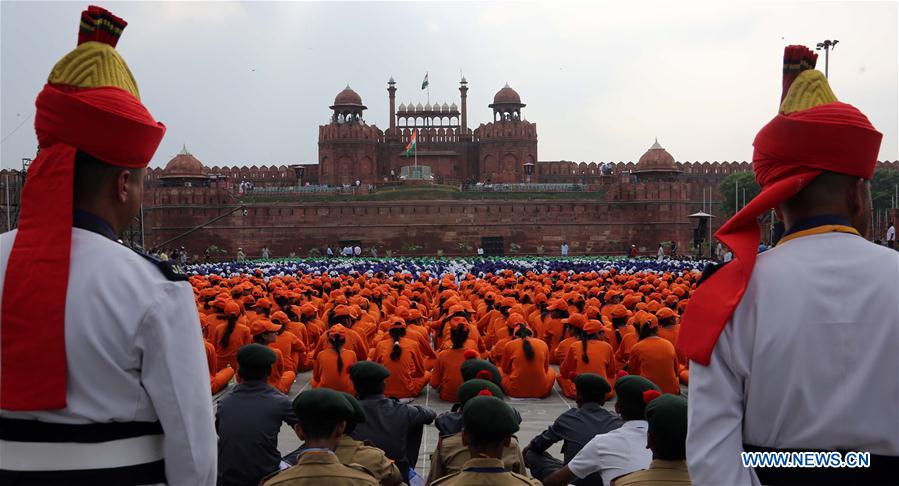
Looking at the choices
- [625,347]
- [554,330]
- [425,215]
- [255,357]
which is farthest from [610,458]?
[425,215]

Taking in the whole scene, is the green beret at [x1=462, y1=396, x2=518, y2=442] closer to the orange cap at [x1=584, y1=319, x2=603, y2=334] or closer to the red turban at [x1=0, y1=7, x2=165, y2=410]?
the red turban at [x1=0, y1=7, x2=165, y2=410]

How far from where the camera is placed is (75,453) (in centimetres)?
186

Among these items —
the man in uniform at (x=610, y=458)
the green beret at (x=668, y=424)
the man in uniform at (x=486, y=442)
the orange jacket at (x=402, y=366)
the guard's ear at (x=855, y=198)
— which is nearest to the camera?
the guard's ear at (x=855, y=198)

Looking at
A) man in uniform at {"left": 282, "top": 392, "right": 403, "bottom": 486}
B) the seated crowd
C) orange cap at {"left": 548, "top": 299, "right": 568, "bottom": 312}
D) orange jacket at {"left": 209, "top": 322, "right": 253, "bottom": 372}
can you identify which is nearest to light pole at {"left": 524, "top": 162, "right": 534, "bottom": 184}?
the seated crowd

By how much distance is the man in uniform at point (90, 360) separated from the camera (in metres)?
1.85

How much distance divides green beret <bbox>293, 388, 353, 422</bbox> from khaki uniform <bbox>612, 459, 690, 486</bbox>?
3.76 ft

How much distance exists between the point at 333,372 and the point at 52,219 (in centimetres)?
590

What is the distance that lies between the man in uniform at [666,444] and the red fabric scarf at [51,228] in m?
1.90

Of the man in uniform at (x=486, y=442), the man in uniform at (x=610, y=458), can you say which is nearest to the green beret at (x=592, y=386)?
the man in uniform at (x=610, y=458)

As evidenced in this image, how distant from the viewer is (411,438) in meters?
5.30

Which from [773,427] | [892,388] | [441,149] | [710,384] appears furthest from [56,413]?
[441,149]

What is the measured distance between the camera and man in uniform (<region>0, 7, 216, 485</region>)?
185cm

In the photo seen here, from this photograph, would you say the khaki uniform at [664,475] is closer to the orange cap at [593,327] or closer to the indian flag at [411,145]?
the orange cap at [593,327]

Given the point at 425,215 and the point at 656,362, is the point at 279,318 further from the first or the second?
the point at 425,215
